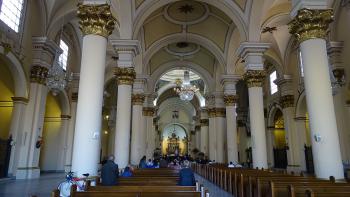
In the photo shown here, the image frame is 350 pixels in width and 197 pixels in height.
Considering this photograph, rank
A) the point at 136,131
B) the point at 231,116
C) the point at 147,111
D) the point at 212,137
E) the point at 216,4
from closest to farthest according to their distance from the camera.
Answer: the point at 216,4, the point at 136,131, the point at 231,116, the point at 212,137, the point at 147,111

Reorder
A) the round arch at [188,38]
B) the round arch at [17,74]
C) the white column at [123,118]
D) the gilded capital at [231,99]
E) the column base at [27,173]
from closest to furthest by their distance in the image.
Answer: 1. the white column at [123,118]
2. the round arch at [17,74]
3. the column base at [27,173]
4. the gilded capital at [231,99]
5. the round arch at [188,38]

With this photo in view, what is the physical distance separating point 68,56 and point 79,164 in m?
12.1

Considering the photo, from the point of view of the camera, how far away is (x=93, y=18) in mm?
6488

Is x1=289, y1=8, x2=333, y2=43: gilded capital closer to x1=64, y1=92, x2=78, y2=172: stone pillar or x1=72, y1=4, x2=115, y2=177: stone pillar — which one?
x1=72, y1=4, x2=115, y2=177: stone pillar

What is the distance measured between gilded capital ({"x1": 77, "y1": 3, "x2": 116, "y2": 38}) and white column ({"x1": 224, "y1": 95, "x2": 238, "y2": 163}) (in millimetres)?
9647

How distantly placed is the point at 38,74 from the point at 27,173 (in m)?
4.40

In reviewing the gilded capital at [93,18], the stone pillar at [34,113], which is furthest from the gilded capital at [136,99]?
the gilded capital at [93,18]

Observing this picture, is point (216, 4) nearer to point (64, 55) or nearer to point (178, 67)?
point (178, 67)

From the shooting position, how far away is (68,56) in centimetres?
1623

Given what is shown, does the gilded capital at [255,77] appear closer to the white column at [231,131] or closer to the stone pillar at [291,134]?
the white column at [231,131]

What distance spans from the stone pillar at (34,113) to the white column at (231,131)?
9377 mm

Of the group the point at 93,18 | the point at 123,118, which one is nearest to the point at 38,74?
the point at 123,118

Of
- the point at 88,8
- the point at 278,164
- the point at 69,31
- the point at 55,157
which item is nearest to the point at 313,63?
the point at 88,8

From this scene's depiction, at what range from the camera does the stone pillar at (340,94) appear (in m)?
11.9
